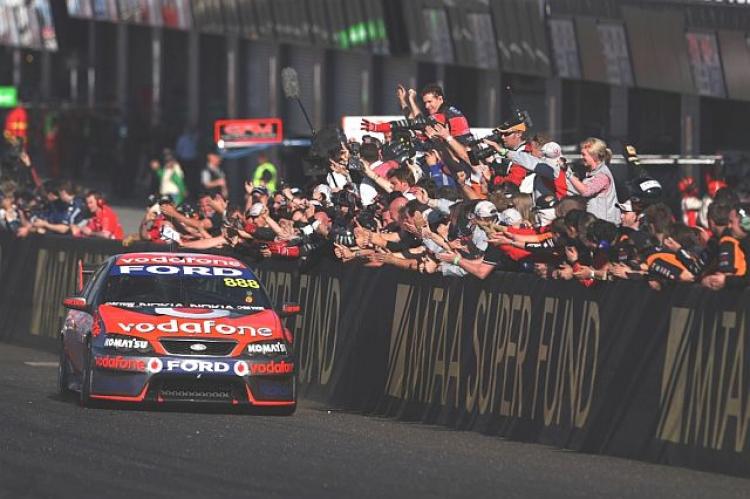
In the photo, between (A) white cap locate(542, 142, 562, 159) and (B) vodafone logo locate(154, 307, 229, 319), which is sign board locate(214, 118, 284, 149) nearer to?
(B) vodafone logo locate(154, 307, 229, 319)

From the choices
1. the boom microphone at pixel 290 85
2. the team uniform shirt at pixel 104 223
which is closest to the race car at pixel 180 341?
the boom microphone at pixel 290 85

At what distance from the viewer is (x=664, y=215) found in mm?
14328

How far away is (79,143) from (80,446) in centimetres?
4380

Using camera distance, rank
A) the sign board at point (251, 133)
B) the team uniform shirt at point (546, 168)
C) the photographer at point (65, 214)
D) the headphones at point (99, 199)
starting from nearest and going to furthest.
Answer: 1. the team uniform shirt at point (546, 168)
2. the headphones at point (99, 199)
3. the photographer at point (65, 214)
4. the sign board at point (251, 133)

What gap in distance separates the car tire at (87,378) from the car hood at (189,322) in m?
0.26

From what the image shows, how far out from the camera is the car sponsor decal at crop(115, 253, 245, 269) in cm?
1858

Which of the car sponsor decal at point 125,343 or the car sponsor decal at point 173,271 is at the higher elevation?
the car sponsor decal at point 173,271

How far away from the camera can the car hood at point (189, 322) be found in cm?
1733

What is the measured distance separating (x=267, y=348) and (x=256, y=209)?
4028 millimetres

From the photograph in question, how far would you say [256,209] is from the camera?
21.3 m

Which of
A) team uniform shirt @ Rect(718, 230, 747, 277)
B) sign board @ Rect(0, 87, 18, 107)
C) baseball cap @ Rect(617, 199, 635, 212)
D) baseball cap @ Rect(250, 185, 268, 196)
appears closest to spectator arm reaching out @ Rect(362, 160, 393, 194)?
baseball cap @ Rect(617, 199, 635, 212)

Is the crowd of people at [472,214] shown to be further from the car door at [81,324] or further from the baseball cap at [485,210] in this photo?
the car door at [81,324]

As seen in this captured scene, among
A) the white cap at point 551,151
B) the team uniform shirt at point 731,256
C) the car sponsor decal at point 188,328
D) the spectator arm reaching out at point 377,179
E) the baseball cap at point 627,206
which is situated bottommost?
the car sponsor decal at point 188,328

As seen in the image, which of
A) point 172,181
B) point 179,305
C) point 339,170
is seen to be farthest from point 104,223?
point 172,181
